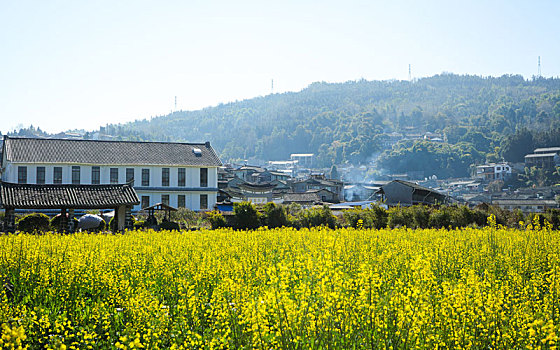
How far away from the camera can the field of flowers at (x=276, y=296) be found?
5.75 meters

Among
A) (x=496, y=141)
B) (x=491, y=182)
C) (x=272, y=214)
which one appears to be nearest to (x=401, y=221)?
(x=272, y=214)

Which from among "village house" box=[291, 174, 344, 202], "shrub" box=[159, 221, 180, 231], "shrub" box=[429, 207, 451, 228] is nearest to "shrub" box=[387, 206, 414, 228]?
"shrub" box=[429, 207, 451, 228]

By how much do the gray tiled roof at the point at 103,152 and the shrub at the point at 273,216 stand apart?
60.9 ft

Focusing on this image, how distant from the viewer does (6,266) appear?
36.8 ft

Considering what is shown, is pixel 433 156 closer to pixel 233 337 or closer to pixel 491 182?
pixel 491 182

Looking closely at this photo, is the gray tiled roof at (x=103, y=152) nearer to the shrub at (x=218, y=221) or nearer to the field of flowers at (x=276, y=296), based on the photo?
the shrub at (x=218, y=221)

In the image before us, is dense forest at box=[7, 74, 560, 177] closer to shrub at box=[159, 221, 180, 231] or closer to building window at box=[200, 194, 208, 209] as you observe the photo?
building window at box=[200, 194, 208, 209]

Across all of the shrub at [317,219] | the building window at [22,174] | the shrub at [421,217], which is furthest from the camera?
the building window at [22,174]

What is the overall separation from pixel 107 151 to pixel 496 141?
106 metres

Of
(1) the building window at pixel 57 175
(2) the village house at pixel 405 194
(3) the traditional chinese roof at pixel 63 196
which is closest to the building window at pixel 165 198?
(1) the building window at pixel 57 175

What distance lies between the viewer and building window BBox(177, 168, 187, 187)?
4488 cm

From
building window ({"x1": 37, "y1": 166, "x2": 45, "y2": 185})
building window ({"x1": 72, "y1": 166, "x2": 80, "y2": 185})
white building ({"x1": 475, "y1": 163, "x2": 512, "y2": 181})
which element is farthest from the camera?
white building ({"x1": 475, "y1": 163, "x2": 512, "y2": 181})

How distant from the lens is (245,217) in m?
27.2

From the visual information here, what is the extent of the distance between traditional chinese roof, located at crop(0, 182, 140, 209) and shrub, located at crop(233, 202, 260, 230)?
202 inches
